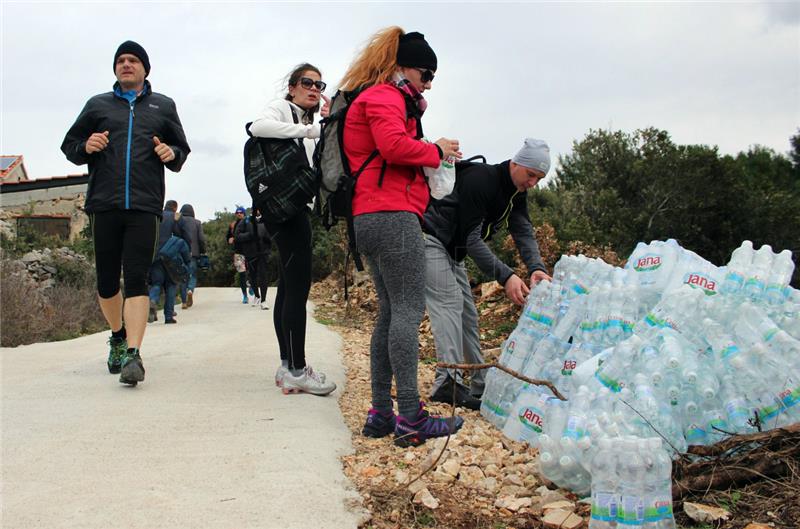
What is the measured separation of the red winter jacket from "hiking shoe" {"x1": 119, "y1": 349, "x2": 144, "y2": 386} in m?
1.97

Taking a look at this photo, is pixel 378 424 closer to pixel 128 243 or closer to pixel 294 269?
pixel 294 269

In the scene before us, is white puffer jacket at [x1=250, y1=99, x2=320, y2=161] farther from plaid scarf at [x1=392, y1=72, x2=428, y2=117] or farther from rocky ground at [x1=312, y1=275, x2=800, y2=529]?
rocky ground at [x1=312, y1=275, x2=800, y2=529]

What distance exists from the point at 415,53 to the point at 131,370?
2.70 metres

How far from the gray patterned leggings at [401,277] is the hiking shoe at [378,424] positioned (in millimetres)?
211

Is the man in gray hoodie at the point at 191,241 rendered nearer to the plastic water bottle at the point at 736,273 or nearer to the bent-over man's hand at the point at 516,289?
the bent-over man's hand at the point at 516,289

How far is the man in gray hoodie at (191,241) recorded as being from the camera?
12391 millimetres

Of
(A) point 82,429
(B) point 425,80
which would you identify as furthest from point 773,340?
(A) point 82,429

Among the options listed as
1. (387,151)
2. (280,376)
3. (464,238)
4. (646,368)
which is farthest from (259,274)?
(646,368)

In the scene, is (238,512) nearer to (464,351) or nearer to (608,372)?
(608,372)

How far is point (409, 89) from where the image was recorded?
372 cm

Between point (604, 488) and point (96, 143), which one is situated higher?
point (96, 143)

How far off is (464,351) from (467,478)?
1.88m

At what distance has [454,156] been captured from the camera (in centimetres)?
382

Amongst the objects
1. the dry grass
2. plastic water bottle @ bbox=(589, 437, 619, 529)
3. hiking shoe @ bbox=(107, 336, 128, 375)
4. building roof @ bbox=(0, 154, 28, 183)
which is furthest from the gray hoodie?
building roof @ bbox=(0, 154, 28, 183)
